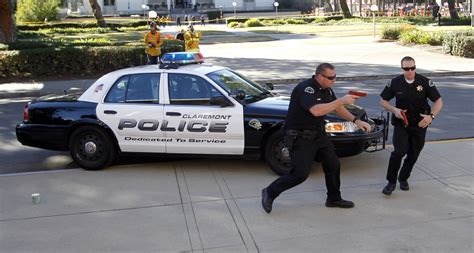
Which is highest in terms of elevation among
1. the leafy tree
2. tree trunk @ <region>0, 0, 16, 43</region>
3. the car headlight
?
the leafy tree

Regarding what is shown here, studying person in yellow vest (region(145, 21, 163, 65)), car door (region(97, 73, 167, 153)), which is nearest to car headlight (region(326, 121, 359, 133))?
car door (region(97, 73, 167, 153))

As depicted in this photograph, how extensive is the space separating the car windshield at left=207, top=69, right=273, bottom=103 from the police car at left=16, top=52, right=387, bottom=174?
2 cm

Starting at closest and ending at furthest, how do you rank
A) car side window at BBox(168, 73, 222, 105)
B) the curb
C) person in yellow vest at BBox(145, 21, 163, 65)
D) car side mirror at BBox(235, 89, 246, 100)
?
car side mirror at BBox(235, 89, 246, 100)
car side window at BBox(168, 73, 222, 105)
the curb
person in yellow vest at BBox(145, 21, 163, 65)

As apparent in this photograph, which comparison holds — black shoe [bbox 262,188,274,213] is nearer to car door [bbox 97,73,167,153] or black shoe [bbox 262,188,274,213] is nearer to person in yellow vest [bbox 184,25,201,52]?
car door [bbox 97,73,167,153]

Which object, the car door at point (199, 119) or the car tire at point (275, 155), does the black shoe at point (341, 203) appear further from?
the car door at point (199, 119)

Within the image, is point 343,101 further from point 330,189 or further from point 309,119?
point 330,189

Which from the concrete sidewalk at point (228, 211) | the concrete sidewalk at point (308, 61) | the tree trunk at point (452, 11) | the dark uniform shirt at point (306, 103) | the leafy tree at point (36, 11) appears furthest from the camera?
the leafy tree at point (36, 11)

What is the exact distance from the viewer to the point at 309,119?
5.00 metres

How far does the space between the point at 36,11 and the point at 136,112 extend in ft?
188

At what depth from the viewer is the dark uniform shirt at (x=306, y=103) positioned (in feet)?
16.1

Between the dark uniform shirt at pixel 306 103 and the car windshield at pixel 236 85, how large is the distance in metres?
1.81

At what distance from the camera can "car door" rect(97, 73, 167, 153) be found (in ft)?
22.5

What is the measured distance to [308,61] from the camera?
21547 mm

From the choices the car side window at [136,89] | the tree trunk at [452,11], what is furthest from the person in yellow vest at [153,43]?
the tree trunk at [452,11]
